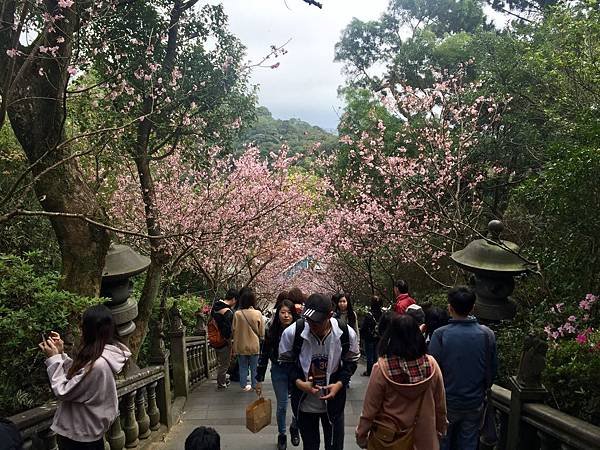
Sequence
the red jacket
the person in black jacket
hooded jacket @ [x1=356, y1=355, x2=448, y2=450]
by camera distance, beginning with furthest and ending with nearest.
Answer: the red jacket < the person in black jacket < hooded jacket @ [x1=356, y1=355, x2=448, y2=450]

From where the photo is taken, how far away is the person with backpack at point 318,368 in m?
3.73

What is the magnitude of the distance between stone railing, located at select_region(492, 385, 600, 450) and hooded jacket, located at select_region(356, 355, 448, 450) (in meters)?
0.88

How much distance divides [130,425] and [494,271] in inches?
157

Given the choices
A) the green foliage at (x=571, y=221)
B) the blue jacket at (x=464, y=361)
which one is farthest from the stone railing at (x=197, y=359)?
the blue jacket at (x=464, y=361)

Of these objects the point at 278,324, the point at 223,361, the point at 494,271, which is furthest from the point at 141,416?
the point at 494,271

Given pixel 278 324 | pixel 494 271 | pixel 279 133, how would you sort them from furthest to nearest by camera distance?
pixel 279 133 < pixel 494 271 < pixel 278 324

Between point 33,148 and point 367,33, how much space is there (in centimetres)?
2193

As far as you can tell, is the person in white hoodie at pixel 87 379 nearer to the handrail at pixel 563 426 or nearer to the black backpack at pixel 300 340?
the black backpack at pixel 300 340

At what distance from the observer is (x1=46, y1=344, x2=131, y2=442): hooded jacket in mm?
3020

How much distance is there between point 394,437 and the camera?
2.88m

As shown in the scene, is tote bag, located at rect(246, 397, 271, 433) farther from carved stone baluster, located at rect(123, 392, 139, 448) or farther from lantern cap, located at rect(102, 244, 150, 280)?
lantern cap, located at rect(102, 244, 150, 280)

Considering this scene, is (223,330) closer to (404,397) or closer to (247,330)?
(247,330)

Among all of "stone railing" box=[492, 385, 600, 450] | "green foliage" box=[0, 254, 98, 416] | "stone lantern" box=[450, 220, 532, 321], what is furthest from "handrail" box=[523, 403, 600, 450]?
"green foliage" box=[0, 254, 98, 416]

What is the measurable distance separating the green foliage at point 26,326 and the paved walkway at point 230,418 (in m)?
1.79
